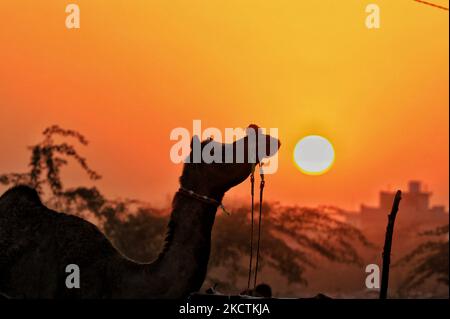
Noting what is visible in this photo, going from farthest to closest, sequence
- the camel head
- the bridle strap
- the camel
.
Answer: the bridle strap → the camel head → the camel

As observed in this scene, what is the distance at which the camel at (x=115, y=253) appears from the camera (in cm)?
844

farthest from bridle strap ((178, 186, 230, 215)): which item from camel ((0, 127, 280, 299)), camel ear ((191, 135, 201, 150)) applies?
camel ear ((191, 135, 201, 150))

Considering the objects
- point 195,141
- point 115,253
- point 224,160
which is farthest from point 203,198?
point 115,253

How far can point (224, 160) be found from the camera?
8.58 metres

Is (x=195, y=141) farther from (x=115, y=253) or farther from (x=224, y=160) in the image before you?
(x=115, y=253)

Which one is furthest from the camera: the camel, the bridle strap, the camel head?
the bridle strap

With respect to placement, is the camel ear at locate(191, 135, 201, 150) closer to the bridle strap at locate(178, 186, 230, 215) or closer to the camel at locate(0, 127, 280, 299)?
the camel at locate(0, 127, 280, 299)

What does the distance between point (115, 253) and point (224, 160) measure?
4.42 feet

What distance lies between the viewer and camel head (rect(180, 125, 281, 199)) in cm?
855

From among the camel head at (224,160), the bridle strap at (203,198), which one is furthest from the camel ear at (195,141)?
the bridle strap at (203,198)

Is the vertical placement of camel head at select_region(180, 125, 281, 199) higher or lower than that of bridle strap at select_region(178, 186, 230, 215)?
higher
